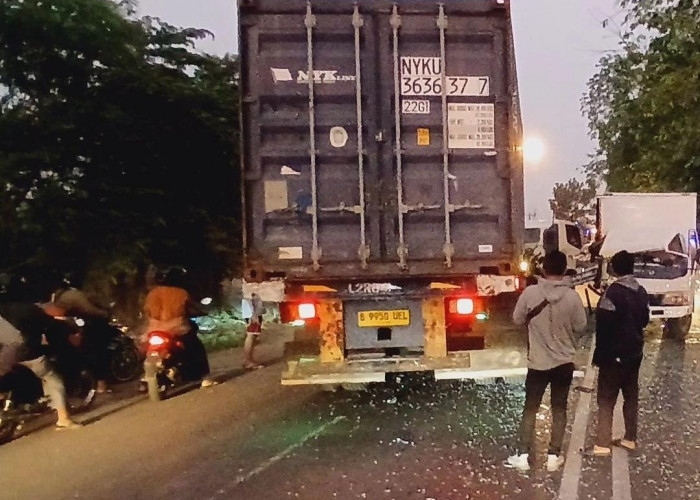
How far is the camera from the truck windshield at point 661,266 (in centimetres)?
1548

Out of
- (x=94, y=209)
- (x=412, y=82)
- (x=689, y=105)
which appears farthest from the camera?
(x=689, y=105)

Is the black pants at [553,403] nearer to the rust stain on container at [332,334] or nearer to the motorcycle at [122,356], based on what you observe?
the rust stain on container at [332,334]

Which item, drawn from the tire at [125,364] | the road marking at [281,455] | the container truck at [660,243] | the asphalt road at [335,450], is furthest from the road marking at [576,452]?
the container truck at [660,243]

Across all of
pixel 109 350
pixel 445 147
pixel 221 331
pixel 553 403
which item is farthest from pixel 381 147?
pixel 221 331

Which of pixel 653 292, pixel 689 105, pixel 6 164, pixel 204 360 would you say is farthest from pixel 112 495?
pixel 689 105

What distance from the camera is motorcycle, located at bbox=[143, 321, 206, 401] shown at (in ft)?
34.4

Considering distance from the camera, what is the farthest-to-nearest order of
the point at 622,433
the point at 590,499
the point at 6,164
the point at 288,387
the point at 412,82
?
the point at 6,164, the point at 288,387, the point at 412,82, the point at 622,433, the point at 590,499

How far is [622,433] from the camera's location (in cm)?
806

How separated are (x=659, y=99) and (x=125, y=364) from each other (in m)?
12.8

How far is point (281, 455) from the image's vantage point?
7.57 metres

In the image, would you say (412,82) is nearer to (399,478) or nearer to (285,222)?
(285,222)

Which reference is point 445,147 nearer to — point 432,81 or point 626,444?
point 432,81

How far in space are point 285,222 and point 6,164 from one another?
19.0ft

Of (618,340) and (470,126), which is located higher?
(470,126)
